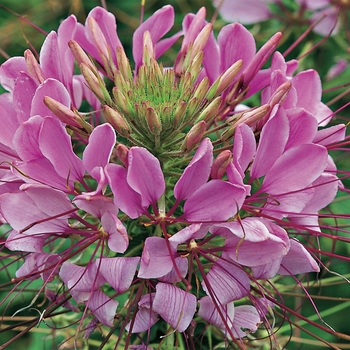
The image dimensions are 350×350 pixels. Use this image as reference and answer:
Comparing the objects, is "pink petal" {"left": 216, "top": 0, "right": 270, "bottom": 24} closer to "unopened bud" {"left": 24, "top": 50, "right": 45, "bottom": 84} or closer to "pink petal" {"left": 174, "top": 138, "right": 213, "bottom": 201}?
"unopened bud" {"left": 24, "top": 50, "right": 45, "bottom": 84}

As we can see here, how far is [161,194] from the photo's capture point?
878 mm

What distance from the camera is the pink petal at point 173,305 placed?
86cm

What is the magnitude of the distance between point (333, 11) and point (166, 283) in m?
1.08

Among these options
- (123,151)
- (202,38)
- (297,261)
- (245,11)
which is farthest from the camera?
(245,11)

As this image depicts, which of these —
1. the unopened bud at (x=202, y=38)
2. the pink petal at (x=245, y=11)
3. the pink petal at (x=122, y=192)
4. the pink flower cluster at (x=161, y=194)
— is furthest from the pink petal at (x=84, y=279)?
the pink petal at (x=245, y=11)

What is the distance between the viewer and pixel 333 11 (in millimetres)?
1645

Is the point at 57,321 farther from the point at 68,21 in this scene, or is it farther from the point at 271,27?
the point at 271,27

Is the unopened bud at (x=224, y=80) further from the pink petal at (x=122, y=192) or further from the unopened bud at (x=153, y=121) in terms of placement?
the pink petal at (x=122, y=192)

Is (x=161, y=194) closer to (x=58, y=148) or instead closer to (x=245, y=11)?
(x=58, y=148)

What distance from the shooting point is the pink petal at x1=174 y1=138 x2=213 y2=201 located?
0.83 m

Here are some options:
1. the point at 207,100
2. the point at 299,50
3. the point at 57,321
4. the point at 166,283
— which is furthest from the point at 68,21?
the point at 299,50

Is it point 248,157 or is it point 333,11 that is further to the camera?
point 333,11

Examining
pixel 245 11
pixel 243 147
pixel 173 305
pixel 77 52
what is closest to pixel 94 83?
pixel 77 52

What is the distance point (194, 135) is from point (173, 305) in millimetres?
254
